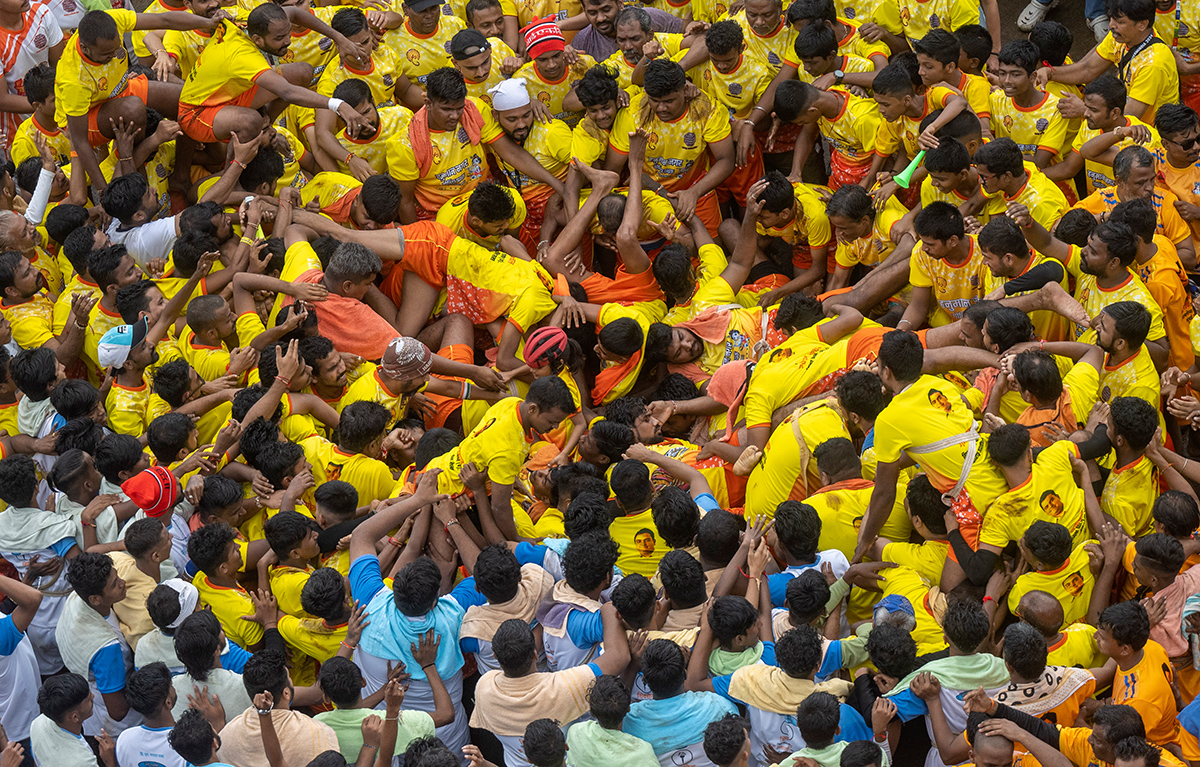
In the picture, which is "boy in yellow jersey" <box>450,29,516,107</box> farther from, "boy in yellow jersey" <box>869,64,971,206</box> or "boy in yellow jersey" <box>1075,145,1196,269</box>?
"boy in yellow jersey" <box>1075,145,1196,269</box>

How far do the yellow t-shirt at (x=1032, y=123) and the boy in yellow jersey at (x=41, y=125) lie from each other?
6.27 metres

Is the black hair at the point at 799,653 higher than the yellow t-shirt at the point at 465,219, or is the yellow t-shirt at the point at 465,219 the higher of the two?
the black hair at the point at 799,653

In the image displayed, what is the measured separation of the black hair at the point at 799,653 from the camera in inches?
198

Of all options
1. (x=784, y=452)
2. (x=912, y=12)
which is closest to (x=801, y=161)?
(x=912, y=12)

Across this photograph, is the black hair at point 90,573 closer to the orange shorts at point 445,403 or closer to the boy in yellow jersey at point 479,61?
the orange shorts at point 445,403

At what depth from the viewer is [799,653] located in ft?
16.5

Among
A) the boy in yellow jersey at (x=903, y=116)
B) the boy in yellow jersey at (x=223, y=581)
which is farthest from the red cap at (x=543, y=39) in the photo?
the boy in yellow jersey at (x=223, y=581)

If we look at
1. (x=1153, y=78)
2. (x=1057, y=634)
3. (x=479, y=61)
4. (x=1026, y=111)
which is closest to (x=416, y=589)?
(x=1057, y=634)

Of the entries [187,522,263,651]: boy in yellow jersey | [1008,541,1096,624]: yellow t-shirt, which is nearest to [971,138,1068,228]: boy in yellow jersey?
[1008,541,1096,624]: yellow t-shirt

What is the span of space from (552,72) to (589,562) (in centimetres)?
419

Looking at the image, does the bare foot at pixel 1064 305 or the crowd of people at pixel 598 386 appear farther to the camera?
the bare foot at pixel 1064 305

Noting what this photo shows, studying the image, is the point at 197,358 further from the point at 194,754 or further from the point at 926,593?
the point at 926,593

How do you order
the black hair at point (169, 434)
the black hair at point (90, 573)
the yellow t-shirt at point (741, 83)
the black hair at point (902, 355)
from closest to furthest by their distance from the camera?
the black hair at point (90, 573), the black hair at point (902, 355), the black hair at point (169, 434), the yellow t-shirt at point (741, 83)

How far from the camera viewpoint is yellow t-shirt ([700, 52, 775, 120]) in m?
8.64
